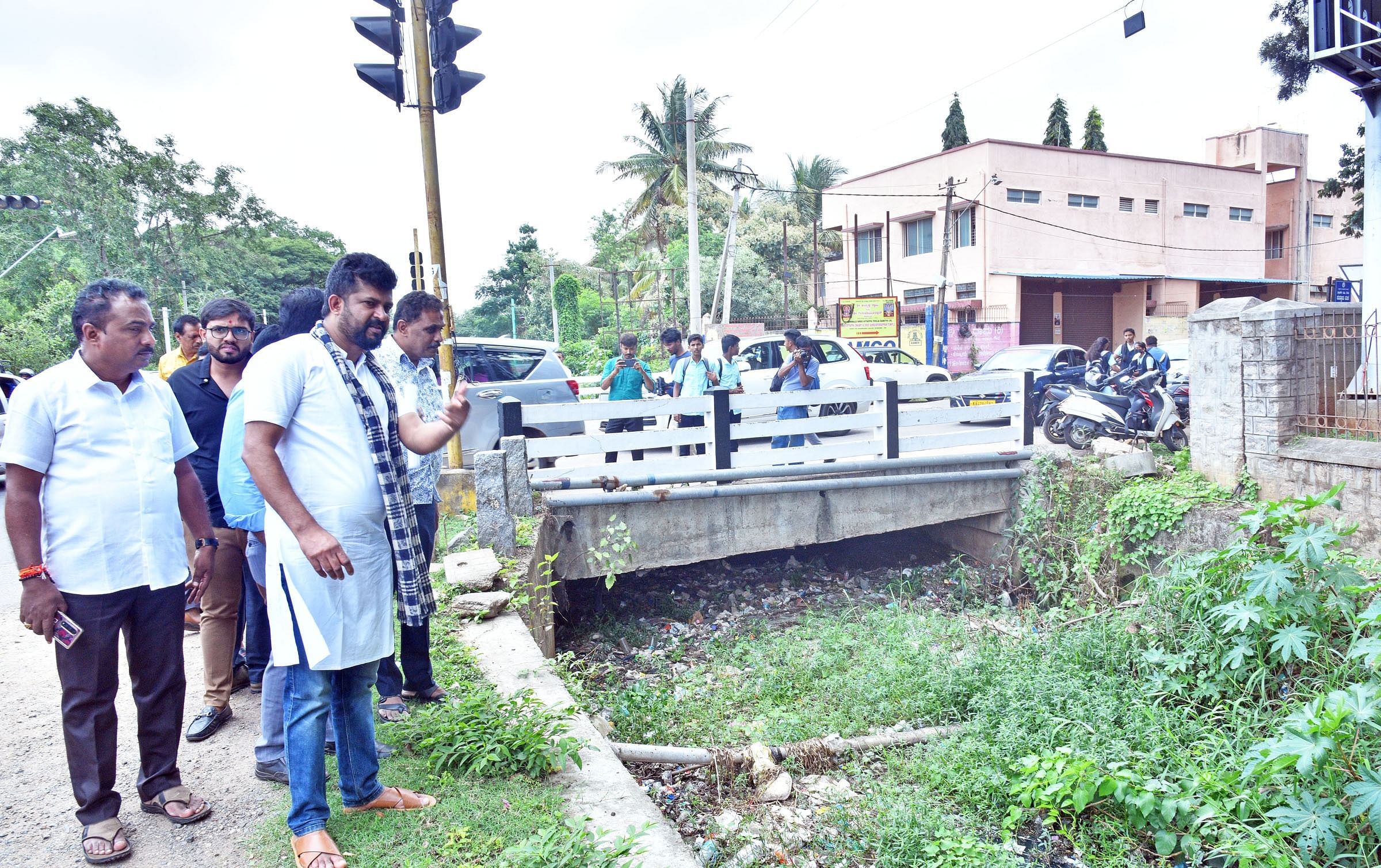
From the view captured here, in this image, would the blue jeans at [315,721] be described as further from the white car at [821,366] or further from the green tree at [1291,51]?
the green tree at [1291,51]

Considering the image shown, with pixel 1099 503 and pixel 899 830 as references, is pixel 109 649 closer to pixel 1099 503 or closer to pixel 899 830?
pixel 899 830

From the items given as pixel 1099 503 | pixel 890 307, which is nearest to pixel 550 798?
pixel 1099 503

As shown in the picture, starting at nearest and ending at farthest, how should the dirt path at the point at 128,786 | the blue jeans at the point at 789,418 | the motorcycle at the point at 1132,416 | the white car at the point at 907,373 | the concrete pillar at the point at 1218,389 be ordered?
the dirt path at the point at 128,786 → the concrete pillar at the point at 1218,389 → the blue jeans at the point at 789,418 → the motorcycle at the point at 1132,416 → the white car at the point at 907,373

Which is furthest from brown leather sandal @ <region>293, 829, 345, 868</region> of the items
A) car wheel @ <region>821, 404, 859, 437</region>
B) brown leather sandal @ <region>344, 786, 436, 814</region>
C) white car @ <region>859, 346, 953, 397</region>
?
white car @ <region>859, 346, 953, 397</region>

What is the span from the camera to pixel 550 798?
299cm

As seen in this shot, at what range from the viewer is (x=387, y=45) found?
627cm

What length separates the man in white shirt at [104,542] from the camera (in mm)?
2615

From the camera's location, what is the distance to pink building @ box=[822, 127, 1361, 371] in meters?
25.3

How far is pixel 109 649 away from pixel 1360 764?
193 inches

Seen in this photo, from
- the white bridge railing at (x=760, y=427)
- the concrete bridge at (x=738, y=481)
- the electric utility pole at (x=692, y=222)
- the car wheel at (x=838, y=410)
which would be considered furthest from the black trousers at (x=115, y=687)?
the electric utility pole at (x=692, y=222)

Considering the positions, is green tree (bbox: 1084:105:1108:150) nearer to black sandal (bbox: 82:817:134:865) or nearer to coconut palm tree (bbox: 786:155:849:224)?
coconut palm tree (bbox: 786:155:849:224)

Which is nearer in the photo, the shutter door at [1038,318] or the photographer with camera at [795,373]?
the photographer with camera at [795,373]

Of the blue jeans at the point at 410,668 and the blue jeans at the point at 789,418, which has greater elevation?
the blue jeans at the point at 789,418

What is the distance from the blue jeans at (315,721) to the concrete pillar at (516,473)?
12.5 feet
